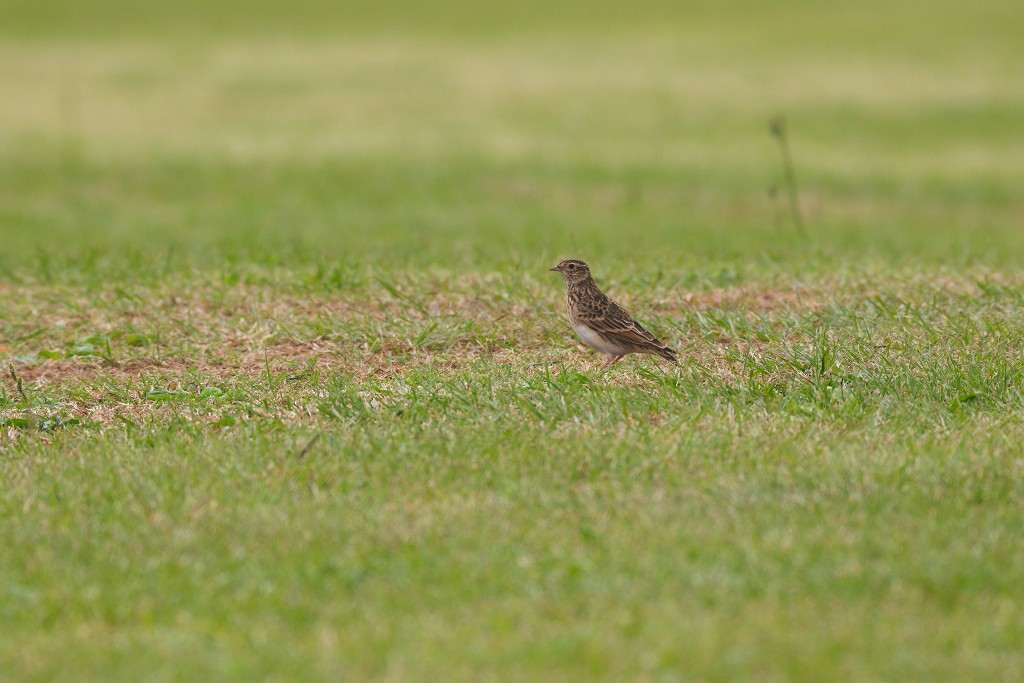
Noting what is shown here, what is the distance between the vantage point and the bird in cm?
812

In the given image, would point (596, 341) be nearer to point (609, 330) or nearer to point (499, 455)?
point (609, 330)

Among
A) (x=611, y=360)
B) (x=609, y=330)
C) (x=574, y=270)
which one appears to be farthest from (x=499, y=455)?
(x=574, y=270)

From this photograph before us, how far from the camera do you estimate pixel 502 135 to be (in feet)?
87.2

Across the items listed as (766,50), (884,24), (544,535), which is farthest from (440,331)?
(884,24)

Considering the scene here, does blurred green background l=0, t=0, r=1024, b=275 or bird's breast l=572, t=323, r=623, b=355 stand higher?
blurred green background l=0, t=0, r=1024, b=275

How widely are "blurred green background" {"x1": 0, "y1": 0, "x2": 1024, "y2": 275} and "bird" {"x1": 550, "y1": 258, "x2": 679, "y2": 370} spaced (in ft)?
10.0

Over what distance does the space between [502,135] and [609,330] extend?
61.9ft

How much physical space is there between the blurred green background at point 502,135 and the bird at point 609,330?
305 cm

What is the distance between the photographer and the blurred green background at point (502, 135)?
16.0 metres

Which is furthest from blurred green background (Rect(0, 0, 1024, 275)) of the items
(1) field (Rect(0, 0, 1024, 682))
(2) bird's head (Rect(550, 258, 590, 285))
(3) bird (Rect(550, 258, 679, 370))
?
(3) bird (Rect(550, 258, 679, 370))

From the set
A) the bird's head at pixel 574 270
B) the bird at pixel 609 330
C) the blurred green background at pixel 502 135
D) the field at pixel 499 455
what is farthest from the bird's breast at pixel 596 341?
Answer: the blurred green background at pixel 502 135

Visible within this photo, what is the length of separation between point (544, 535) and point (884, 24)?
3730 centimetres

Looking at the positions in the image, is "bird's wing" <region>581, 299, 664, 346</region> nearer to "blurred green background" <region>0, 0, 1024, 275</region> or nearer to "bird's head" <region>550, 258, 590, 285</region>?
"bird's head" <region>550, 258, 590, 285</region>

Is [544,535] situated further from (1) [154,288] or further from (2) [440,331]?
(1) [154,288]
